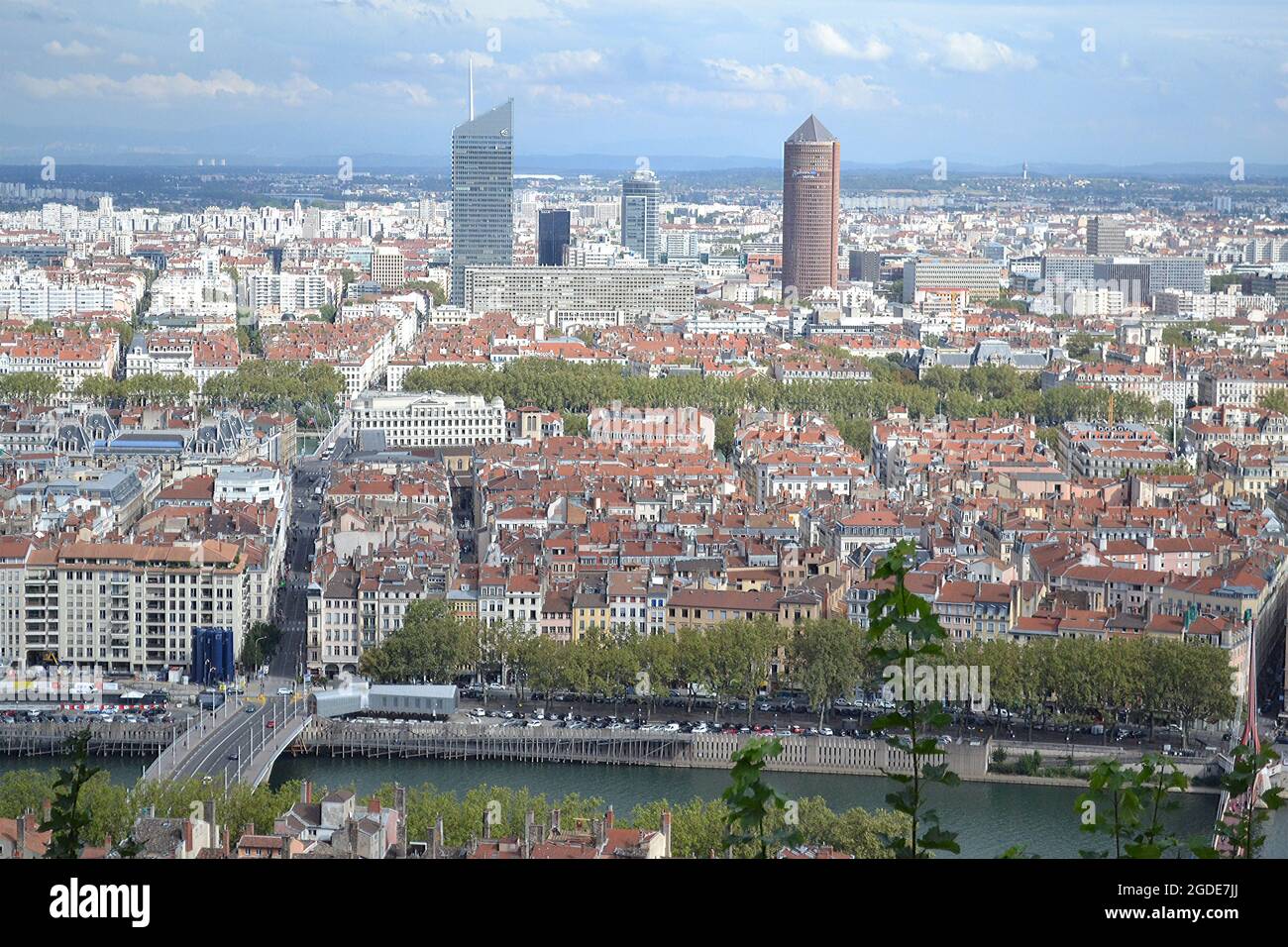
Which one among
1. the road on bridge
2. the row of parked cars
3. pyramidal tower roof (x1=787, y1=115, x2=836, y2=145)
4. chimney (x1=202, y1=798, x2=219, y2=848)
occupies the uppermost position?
pyramidal tower roof (x1=787, y1=115, x2=836, y2=145)

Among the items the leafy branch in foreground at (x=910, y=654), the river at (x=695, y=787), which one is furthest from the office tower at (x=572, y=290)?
the leafy branch in foreground at (x=910, y=654)

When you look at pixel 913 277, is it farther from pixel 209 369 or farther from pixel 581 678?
pixel 581 678

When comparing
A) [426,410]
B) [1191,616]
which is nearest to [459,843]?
[1191,616]

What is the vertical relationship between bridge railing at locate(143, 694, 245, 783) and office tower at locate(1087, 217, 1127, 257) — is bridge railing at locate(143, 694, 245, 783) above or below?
below

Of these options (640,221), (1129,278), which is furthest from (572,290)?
(1129,278)

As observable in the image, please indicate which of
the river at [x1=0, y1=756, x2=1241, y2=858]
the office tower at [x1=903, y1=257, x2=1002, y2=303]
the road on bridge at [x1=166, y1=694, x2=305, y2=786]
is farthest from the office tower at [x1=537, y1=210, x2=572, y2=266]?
the river at [x1=0, y1=756, x2=1241, y2=858]

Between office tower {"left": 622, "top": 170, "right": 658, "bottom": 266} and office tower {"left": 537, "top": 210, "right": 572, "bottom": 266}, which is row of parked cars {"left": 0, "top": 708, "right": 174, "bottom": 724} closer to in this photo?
office tower {"left": 537, "top": 210, "right": 572, "bottom": 266}
